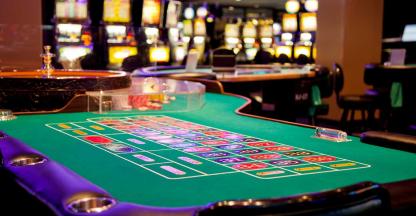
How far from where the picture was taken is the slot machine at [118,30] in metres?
10.3

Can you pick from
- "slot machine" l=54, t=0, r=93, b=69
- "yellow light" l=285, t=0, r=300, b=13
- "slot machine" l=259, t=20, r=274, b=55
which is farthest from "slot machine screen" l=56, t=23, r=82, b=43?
"slot machine" l=259, t=20, r=274, b=55

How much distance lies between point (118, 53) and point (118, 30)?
461mm

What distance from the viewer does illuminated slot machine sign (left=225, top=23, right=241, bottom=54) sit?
1658 centimetres

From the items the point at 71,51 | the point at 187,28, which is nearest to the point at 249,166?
the point at 71,51

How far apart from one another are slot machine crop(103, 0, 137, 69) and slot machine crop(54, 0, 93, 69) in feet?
2.30

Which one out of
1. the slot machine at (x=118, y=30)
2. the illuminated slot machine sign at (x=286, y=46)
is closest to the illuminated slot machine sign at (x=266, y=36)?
the illuminated slot machine sign at (x=286, y=46)

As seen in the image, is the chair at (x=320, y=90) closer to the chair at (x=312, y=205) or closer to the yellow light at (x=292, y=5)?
the yellow light at (x=292, y=5)

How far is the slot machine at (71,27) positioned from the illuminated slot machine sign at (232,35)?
750 centimetres

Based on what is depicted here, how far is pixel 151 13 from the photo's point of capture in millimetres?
10570

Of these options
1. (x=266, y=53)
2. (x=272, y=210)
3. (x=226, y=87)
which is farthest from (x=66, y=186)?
(x=266, y=53)

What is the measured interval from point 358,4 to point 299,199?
25.4ft

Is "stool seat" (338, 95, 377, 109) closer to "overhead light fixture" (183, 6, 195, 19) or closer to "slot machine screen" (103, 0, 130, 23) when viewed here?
"slot machine screen" (103, 0, 130, 23)

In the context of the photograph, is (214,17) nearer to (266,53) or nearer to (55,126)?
(266,53)

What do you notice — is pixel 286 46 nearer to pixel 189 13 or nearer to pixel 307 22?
pixel 307 22
